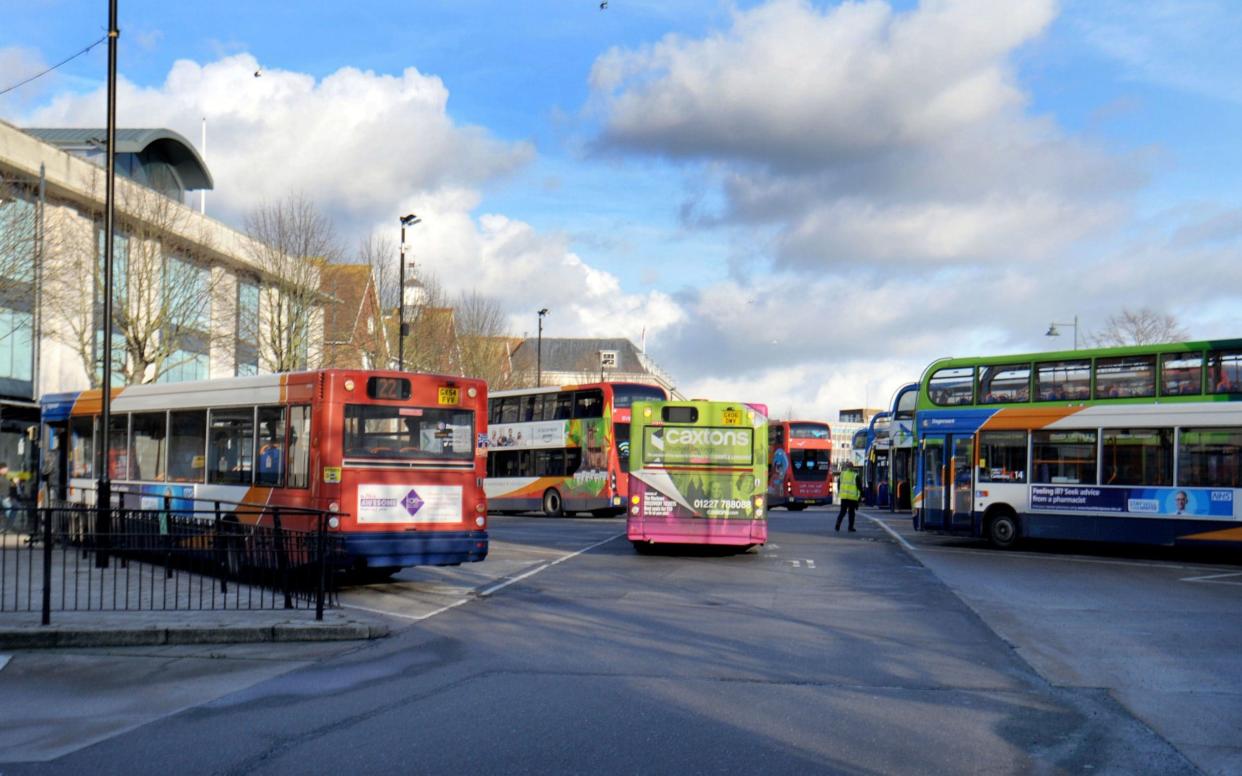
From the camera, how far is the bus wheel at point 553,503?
36719 mm

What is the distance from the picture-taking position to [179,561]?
41.4 ft

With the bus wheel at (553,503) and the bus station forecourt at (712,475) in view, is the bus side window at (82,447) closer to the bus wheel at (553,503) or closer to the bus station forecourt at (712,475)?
the bus station forecourt at (712,475)

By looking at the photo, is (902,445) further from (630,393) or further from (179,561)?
(179,561)

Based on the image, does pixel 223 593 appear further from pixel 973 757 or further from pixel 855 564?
pixel 855 564

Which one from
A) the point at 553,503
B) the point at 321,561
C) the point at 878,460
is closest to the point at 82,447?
the point at 321,561

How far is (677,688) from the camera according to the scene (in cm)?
835

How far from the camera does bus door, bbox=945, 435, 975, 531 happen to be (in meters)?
24.5

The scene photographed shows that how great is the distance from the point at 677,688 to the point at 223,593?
20.1ft

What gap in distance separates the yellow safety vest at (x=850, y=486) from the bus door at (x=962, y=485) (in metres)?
3.71

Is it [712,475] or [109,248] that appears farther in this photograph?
[712,475]

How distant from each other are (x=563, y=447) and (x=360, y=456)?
22.1 meters

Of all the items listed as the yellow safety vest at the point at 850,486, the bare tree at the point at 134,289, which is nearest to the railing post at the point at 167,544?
the yellow safety vest at the point at 850,486

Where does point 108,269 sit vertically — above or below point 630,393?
above

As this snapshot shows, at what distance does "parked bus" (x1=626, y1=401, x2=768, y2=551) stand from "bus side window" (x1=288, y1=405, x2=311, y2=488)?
7711mm
